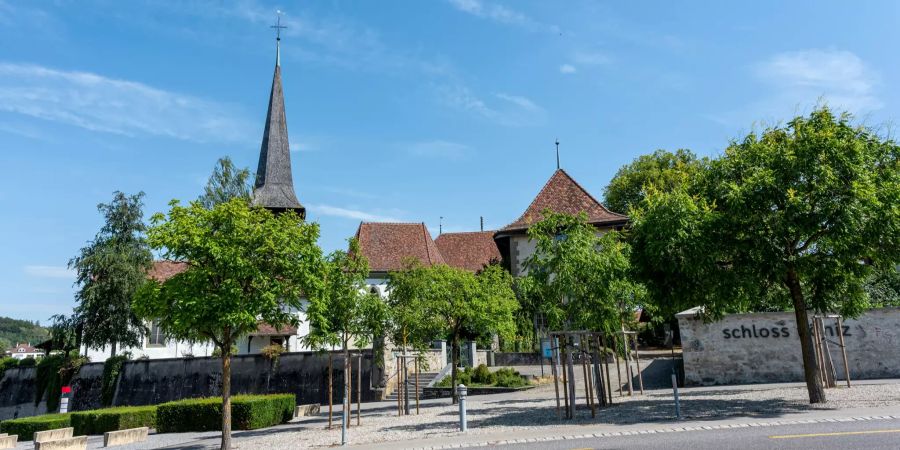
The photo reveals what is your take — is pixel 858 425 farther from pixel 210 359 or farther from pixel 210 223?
pixel 210 359

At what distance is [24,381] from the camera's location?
4009 cm

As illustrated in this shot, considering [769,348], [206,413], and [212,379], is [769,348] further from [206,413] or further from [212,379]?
[212,379]

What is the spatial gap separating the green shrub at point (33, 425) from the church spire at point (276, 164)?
22.9 m

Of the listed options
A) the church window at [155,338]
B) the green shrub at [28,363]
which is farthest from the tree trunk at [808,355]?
the green shrub at [28,363]

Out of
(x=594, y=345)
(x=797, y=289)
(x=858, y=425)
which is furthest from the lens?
(x=594, y=345)

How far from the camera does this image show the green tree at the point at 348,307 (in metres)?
17.5

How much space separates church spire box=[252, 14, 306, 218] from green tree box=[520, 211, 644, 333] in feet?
108

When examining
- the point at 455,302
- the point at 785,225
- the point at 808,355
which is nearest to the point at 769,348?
the point at 808,355

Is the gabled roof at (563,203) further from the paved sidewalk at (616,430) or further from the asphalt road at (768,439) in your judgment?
the asphalt road at (768,439)

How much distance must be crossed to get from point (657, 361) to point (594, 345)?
1426 centimetres

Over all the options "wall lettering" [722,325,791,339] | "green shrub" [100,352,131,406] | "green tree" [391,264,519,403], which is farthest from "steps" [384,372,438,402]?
"green shrub" [100,352,131,406]

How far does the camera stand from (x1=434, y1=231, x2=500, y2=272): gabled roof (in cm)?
4864

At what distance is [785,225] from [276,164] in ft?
139

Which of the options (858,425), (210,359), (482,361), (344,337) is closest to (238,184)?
(210,359)
